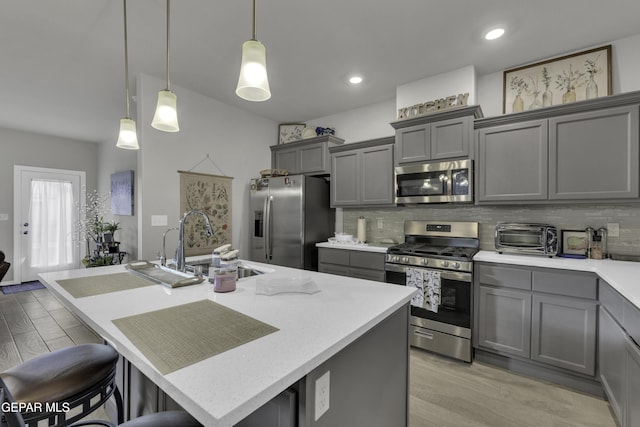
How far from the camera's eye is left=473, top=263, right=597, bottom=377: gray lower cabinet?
2062 millimetres

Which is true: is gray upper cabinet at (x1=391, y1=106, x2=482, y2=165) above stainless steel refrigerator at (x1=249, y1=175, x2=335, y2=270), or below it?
above

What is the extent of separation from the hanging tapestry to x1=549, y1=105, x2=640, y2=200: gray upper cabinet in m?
3.45

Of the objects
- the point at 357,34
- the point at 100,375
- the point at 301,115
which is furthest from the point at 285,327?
the point at 301,115

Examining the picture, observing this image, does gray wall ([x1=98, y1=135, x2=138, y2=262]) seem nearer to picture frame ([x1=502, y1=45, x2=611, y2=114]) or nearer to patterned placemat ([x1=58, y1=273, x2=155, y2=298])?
patterned placemat ([x1=58, y1=273, x2=155, y2=298])

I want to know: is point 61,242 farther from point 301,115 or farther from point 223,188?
point 301,115

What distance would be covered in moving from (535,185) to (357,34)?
1968mm

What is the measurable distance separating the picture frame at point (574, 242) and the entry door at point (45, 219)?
7536 mm

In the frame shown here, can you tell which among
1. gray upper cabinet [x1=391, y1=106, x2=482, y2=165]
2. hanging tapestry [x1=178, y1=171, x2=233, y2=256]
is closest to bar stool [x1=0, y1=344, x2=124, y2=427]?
hanging tapestry [x1=178, y1=171, x2=233, y2=256]

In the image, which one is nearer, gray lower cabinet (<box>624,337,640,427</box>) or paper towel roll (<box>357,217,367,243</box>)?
gray lower cabinet (<box>624,337,640,427</box>)

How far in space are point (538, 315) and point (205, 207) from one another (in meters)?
3.49

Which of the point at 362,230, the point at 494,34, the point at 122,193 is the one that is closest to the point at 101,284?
the point at 362,230

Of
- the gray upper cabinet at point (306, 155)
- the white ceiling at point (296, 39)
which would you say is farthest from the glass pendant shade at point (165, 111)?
the gray upper cabinet at point (306, 155)

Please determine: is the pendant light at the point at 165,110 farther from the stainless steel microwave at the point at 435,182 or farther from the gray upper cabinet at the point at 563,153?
the gray upper cabinet at the point at 563,153

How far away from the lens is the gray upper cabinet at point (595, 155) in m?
2.13
